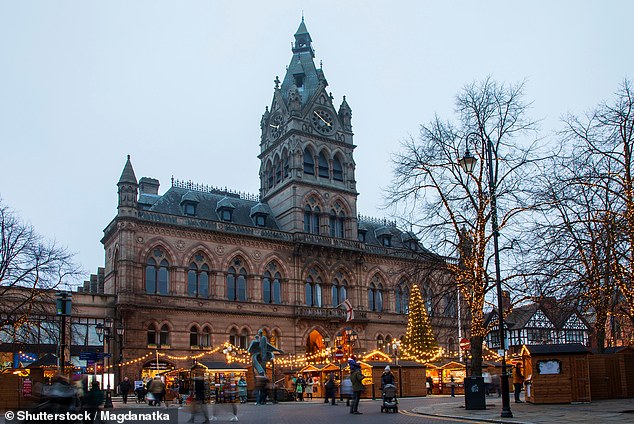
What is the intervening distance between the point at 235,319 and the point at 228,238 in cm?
597

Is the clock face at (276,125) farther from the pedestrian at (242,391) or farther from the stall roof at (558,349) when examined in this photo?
the stall roof at (558,349)

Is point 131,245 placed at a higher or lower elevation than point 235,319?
higher

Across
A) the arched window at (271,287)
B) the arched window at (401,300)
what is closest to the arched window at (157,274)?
the arched window at (271,287)

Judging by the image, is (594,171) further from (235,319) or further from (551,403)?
(235,319)

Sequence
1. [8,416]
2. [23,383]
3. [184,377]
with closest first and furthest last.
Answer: [8,416] → [23,383] → [184,377]

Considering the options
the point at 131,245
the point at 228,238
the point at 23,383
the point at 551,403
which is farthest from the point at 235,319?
the point at 551,403

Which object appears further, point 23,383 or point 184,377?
point 184,377

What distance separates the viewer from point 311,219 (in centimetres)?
6003

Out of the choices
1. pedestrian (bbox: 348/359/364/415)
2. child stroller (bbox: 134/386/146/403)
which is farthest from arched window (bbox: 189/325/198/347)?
pedestrian (bbox: 348/359/364/415)

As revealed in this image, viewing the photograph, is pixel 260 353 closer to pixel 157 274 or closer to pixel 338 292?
pixel 157 274

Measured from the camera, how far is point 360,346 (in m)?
59.7

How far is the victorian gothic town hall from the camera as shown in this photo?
50.1 metres

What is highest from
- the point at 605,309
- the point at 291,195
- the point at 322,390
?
the point at 291,195

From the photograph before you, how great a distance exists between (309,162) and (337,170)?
313cm
